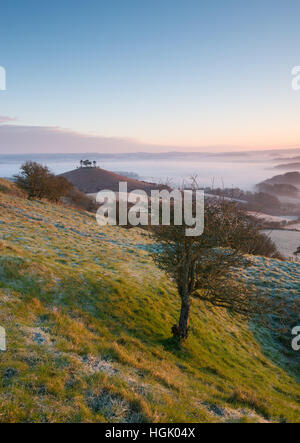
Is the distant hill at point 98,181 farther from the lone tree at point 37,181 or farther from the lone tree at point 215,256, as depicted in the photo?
the lone tree at point 215,256

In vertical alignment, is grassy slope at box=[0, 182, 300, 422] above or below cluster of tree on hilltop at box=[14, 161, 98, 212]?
below

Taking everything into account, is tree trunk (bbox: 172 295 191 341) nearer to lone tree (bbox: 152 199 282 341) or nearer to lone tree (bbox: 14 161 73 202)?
lone tree (bbox: 152 199 282 341)

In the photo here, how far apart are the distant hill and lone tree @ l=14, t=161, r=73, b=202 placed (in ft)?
366

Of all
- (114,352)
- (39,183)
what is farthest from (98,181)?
(114,352)

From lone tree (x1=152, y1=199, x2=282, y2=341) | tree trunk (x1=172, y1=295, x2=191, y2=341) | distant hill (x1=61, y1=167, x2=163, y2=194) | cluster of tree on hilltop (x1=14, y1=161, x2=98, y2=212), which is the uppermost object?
distant hill (x1=61, y1=167, x2=163, y2=194)

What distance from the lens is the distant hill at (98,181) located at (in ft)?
535

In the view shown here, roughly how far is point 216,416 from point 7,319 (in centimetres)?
833

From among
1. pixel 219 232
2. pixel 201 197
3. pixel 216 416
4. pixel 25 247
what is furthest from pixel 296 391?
pixel 25 247

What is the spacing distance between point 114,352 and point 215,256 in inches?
249

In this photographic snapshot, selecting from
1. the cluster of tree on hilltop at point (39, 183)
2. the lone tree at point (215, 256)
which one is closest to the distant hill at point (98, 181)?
the cluster of tree on hilltop at point (39, 183)

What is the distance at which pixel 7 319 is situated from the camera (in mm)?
8984

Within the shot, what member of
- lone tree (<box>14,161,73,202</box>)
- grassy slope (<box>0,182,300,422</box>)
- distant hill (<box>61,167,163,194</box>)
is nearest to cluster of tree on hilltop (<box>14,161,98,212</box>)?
lone tree (<box>14,161,73,202</box>)

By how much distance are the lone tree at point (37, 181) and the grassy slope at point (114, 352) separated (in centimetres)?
2631

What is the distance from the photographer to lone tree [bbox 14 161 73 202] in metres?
43.1
